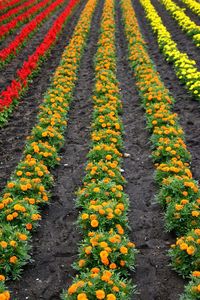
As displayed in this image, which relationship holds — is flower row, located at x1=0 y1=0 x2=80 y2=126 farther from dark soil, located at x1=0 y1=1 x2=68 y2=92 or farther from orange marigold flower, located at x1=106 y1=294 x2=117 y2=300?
orange marigold flower, located at x1=106 y1=294 x2=117 y2=300

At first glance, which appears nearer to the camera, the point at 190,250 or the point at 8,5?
the point at 190,250

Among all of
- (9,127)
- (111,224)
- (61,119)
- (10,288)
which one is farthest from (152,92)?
(10,288)

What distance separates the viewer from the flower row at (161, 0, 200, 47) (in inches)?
622

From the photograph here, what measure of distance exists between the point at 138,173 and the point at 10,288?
3.68m

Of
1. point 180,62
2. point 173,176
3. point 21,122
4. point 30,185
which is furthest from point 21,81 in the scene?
point 173,176

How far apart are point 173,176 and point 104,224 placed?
1.83 meters

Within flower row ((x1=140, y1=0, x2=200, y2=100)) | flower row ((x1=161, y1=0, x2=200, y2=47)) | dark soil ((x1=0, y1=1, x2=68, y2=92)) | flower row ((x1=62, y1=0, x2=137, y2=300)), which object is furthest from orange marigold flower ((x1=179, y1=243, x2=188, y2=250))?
flower row ((x1=161, y1=0, x2=200, y2=47))

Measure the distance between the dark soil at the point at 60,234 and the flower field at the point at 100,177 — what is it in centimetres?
2

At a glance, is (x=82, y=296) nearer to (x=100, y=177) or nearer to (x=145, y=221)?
A: (x=145, y=221)

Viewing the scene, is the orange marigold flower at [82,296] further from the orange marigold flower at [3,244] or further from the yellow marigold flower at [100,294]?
the orange marigold flower at [3,244]

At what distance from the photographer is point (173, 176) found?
22.3 feet

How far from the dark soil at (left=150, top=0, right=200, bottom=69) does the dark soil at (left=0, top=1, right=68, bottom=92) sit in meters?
6.45

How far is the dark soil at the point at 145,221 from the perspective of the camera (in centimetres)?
512

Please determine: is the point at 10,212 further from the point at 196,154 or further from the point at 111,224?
the point at 196,154
